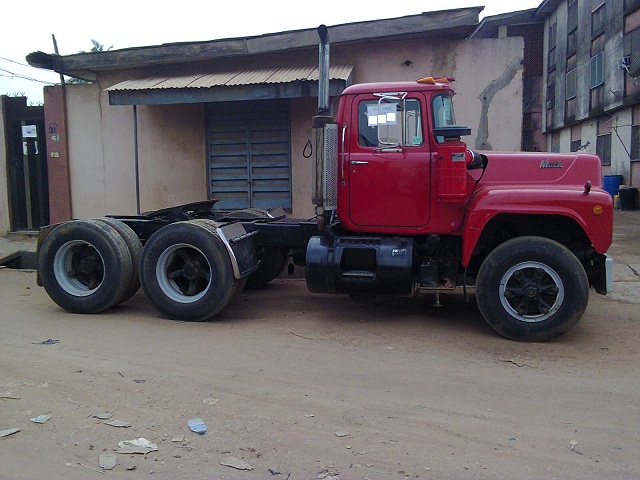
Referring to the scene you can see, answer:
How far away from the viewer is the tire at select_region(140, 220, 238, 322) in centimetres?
620

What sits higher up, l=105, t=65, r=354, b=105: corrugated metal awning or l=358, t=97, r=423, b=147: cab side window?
l=105, t=65, r=354, b=105: corrugated metal awning

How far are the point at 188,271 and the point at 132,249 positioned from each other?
0.83 meters

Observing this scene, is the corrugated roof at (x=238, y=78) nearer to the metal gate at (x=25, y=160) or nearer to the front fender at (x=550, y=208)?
the metal gate at (x=25, y=160)

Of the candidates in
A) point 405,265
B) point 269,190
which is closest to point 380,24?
point 269,190

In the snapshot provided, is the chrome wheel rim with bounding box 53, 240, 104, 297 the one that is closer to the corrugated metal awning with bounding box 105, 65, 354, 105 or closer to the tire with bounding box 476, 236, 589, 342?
the corrugated metal awning with bounding box 105, 65, 354, 105

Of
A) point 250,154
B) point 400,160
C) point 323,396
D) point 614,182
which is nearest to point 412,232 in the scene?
point 400,160

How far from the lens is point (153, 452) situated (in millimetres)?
3309

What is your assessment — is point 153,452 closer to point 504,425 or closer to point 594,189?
point 504,425

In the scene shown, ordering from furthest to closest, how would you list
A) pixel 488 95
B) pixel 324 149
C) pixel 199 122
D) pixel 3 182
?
pixel 3 182 → pixel 199 122 → pixel 488 95 → pixel 324 149

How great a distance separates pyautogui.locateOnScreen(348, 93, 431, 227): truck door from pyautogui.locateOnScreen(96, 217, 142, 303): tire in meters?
2.63

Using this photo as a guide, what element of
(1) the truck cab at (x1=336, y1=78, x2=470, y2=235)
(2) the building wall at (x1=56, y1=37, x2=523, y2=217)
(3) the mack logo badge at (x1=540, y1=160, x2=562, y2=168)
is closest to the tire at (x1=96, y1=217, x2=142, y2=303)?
(1) the truck cab at (x1=336, y1=78, x2=470, y2=235)

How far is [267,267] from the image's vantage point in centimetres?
778

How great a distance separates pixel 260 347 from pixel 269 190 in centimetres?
543

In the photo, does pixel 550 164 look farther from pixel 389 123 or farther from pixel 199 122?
pixel 199 122
